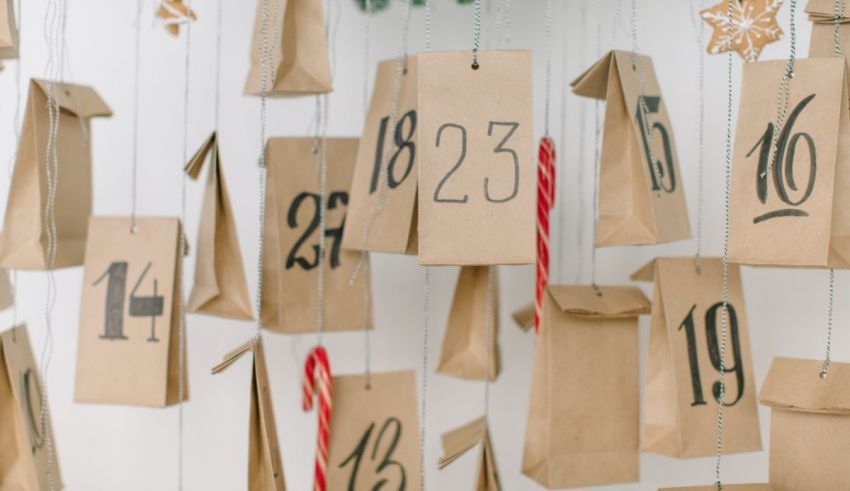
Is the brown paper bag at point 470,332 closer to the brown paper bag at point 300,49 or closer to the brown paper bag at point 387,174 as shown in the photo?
the brown paper bag at point 387,174

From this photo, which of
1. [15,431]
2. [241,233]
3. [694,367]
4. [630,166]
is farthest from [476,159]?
[241,233]

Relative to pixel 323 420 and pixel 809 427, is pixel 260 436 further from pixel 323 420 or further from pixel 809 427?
pixel 809 427

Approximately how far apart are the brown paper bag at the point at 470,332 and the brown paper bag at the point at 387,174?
0.74ft

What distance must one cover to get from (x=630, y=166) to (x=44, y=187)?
0.72 m

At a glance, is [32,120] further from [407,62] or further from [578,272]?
[578,272]

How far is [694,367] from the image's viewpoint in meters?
1.08

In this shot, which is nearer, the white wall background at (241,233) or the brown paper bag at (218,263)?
the brown paper bag at (218,263)

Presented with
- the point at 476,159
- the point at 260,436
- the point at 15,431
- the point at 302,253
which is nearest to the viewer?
the point at 476,159

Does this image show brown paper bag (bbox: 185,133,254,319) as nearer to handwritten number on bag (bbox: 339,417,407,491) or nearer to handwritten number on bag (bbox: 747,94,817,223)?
handwritten number on bag (bbox: 339,417,407,491)

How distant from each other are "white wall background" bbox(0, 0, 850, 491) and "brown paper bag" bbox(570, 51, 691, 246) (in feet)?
1.29

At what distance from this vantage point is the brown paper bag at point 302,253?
1.24 metres

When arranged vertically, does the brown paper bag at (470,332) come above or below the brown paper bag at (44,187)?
below

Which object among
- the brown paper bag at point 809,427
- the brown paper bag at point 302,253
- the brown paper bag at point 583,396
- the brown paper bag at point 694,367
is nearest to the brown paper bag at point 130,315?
the brown paper bag at point 302,253

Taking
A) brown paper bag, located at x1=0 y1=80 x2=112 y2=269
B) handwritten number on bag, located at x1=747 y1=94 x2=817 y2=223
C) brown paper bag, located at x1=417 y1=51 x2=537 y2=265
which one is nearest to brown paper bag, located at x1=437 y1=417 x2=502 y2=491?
brown paper bag, located at x1=417 y1=51 x2=537 y2=265
